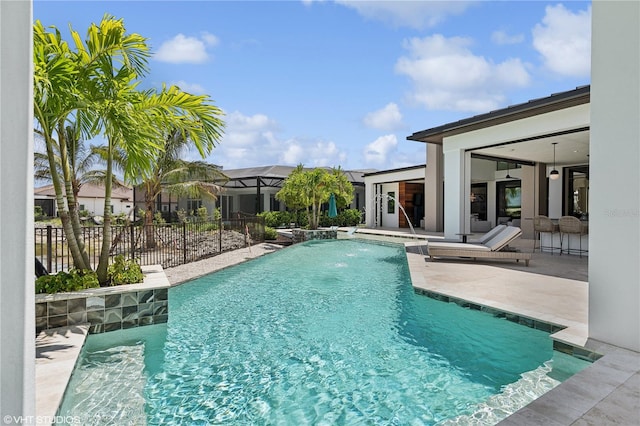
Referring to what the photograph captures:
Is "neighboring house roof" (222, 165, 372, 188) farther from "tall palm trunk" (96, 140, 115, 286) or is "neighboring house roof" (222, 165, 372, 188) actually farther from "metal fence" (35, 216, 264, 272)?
"tall palm trunk" (96, 140, 115, 286)

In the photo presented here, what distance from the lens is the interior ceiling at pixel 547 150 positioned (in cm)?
1168

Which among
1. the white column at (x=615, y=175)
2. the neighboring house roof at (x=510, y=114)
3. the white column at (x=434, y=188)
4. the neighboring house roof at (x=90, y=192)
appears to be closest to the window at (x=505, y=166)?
the white column at (x=434, y=188)

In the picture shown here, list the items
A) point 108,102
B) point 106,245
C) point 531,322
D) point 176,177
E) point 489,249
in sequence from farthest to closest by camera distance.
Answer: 1. point 176,177
2. point 489,249
3. point 106,245
4. point 108,102
5. point 531,322

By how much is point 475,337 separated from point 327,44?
966 cm

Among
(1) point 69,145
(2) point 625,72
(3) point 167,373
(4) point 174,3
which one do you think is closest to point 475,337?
(2) point 625,72

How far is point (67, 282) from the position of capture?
18.2 ft

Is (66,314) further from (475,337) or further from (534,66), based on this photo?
(534,66)

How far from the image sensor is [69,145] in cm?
1172

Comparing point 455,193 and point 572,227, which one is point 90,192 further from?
point 572,227

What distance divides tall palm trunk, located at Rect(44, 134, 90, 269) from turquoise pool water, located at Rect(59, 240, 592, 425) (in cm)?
157

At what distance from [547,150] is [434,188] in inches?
262

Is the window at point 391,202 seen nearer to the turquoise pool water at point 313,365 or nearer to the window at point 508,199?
the window at point 508,199

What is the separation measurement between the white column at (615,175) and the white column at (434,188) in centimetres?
1634

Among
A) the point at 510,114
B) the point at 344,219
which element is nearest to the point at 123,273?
the point at 510,114
